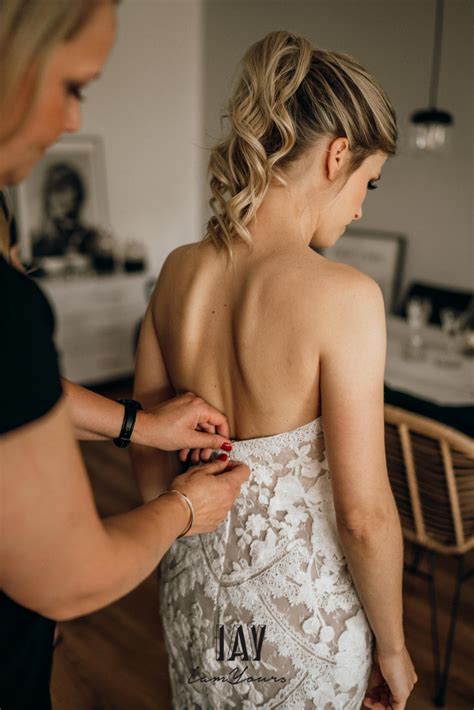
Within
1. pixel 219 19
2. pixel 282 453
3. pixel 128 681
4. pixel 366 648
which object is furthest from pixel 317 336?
pixel 219 19

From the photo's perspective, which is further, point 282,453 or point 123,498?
point 123,498

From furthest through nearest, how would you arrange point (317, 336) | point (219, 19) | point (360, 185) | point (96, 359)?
point (219, 19)
point (96, 359)
point (360, 185)
point (317, 336)

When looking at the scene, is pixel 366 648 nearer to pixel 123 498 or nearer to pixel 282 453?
pixel 282 453

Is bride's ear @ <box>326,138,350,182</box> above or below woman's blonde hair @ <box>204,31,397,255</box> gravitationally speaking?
below

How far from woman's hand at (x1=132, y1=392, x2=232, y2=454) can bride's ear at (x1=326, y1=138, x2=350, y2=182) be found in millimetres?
477

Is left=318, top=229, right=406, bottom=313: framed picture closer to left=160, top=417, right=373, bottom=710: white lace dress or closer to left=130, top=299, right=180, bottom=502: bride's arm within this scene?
left=130, top=299, right=180, bottom=502: bride's arm

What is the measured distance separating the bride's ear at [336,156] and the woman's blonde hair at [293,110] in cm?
1

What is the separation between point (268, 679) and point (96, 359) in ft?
13.6

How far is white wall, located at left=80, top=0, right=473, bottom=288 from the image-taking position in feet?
14.0

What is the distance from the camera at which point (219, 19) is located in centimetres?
568

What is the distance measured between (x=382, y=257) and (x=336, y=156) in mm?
3927

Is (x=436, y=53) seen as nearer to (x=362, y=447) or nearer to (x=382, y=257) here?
(x=382, y=257)

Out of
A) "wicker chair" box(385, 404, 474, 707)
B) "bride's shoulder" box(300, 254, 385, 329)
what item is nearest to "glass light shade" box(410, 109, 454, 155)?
"wicker chair" box(385, 404, 474, 707)

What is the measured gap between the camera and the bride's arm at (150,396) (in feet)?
4.30
